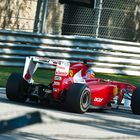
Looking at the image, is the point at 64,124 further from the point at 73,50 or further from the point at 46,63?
the point at 73,50

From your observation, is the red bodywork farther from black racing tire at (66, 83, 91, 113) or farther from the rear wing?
black racing tire at (66, 83, 91, 113)

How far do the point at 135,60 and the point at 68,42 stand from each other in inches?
86.6

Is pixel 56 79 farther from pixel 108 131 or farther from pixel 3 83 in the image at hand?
pixel 3 83

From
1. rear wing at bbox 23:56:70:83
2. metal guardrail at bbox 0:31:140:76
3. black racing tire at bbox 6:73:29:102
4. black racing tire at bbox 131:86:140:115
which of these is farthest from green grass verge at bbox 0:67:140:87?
black racing tire at bbox 131:86:140:115

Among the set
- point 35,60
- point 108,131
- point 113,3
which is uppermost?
point 113,3

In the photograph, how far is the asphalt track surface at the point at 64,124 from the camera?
774 cm

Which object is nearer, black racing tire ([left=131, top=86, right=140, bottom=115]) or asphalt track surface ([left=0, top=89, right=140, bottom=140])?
asphalt track surface ([left=0, top=89, right=140, bottom=140])

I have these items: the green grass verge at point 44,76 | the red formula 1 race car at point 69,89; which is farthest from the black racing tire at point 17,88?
the green grass verge at point 44,76

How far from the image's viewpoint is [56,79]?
9.72 m

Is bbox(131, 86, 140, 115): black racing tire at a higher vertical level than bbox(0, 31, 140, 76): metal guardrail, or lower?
lower

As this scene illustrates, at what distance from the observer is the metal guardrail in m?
15.0

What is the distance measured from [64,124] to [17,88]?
1515 mm

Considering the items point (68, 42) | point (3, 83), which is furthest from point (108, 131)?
point (68, 42)

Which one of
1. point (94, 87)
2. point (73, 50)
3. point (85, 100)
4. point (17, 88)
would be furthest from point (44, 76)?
point (85, 100)
